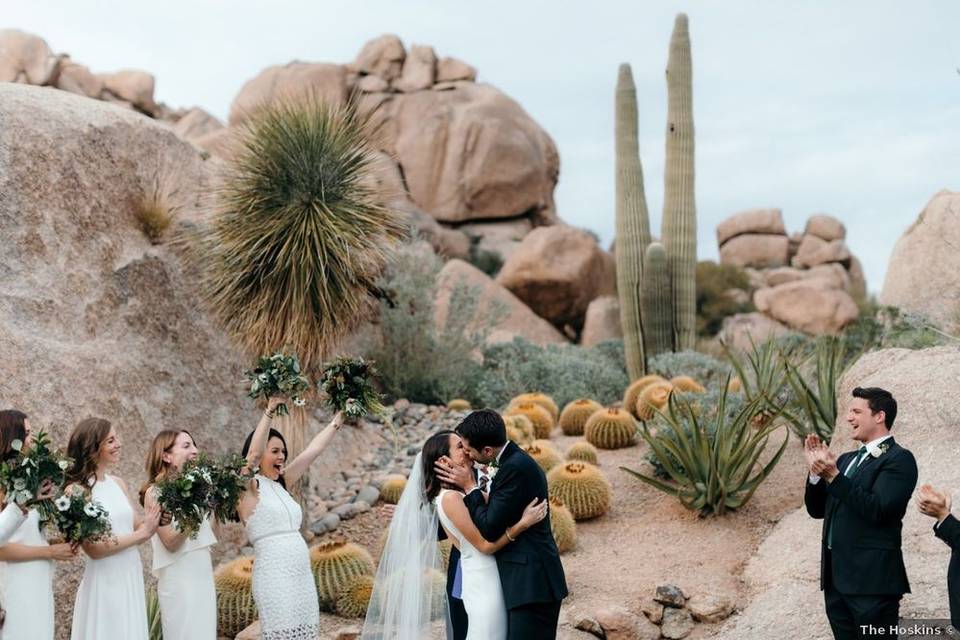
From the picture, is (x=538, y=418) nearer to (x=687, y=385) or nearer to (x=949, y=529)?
(x=687, y=385)

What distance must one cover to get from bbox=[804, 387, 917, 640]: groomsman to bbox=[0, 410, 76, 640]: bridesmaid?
12.2 ft

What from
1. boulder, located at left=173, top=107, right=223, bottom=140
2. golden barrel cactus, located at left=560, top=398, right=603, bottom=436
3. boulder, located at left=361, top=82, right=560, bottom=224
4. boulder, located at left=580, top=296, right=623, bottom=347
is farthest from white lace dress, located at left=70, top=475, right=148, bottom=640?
boulder, located at left=173, top=107, right=223, bottom=140

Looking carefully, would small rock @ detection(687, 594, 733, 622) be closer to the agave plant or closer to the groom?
the agave plant

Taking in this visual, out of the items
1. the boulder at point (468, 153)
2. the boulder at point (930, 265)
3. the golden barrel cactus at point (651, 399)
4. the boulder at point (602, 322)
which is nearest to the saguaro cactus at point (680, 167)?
the boulder at point (930, 265)

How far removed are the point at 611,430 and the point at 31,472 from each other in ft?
24.6

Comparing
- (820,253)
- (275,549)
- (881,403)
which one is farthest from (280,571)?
(820,253)

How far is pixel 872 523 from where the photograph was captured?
5.23 m

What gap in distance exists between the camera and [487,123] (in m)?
29.2

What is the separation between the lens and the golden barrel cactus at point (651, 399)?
11930 mm

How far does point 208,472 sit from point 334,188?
16.7 feet

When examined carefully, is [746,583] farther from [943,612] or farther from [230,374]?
[230,374]

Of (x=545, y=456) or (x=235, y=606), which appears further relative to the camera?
(x=545, y=456)

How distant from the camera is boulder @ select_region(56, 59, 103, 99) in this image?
1168 inches

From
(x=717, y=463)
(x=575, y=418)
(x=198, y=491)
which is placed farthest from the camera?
(x=575, y=418)
